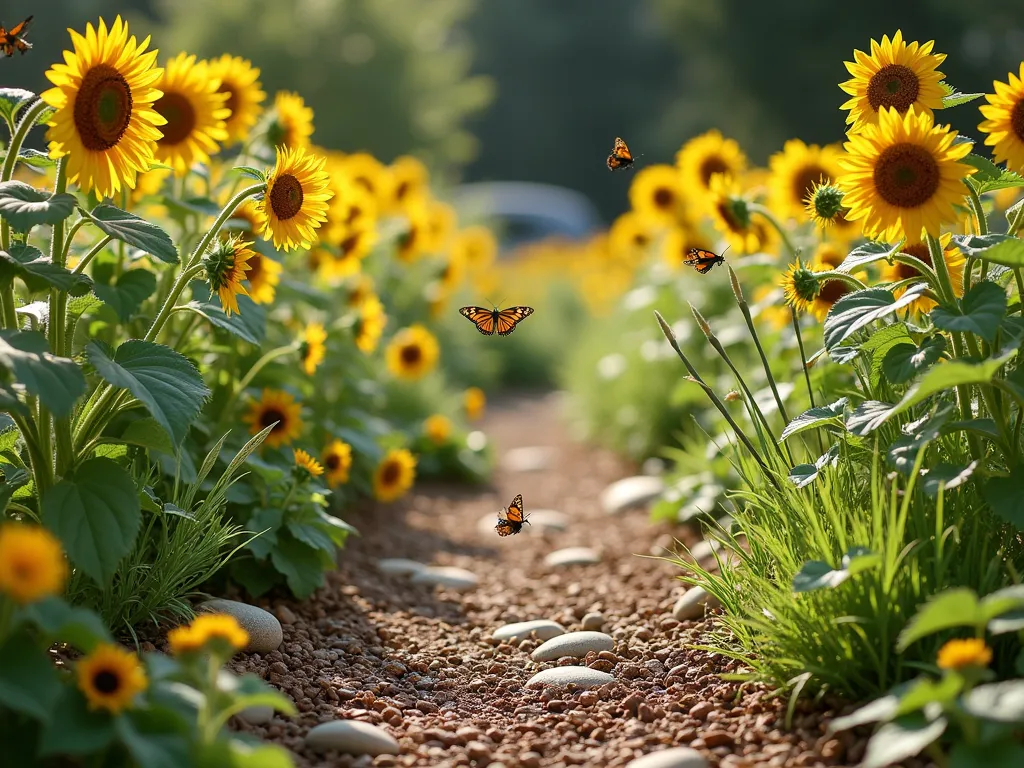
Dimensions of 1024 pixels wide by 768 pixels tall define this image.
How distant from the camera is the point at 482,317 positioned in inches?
109

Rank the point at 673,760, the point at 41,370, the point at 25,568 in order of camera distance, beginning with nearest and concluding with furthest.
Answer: the point at 25,568 → the point at 41,370 → the point at 673,760

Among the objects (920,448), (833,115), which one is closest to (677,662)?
(920,448)

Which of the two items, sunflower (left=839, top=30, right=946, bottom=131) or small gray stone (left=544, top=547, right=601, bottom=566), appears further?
small gray stone (left=544, top=547, right=601, bottom=566)

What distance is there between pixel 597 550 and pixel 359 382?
3.98 feet

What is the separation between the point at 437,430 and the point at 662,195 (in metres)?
1.64

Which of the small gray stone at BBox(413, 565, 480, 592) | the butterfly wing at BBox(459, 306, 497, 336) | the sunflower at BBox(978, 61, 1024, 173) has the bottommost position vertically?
the small gray stone at BBox(413, 565, 480, 592)

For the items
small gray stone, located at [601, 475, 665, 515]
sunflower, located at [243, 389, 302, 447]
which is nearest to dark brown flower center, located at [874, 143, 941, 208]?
sunflower, located at [243, 389, 302, 447]

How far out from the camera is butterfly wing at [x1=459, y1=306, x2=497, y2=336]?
8.71 feet

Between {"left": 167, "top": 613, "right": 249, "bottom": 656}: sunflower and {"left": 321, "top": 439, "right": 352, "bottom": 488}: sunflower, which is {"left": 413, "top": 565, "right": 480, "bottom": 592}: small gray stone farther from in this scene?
{"left": 167, "top": 613, "right": 249, "bottom": 656}: sunflower

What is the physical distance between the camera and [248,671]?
2.33 m

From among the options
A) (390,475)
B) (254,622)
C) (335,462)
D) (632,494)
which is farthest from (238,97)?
(632,494)

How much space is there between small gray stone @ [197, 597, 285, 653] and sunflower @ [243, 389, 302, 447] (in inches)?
26.4

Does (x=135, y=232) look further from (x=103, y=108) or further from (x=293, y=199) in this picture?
(x=293, y=199)

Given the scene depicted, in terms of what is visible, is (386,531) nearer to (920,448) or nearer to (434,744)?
(434,744)
